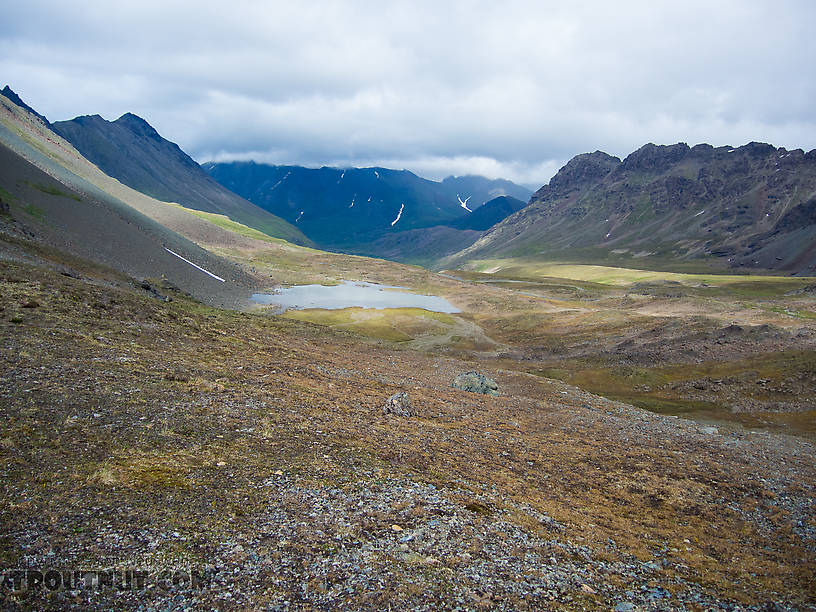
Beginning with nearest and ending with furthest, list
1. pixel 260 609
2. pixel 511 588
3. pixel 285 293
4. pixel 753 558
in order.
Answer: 1. pixel 260 609
2. pixel 511 588
3. pixel 753 558
4. pixel 285 293

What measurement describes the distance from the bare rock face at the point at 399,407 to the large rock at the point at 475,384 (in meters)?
→ 11.5

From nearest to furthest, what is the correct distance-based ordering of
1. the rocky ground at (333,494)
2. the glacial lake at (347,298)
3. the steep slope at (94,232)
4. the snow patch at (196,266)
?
1. the rocky ground at (333,494)
2. the steep slope at (94,232)
3. the snow patch at (196,266)
4. the glacial lake at (347,298)

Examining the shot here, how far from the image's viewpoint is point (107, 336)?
24.2m

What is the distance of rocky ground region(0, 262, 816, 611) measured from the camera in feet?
32.7

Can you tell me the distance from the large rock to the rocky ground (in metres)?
8.04

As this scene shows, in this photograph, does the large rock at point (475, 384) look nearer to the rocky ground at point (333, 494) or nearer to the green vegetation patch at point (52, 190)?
the rocky ground at point (333, 494)

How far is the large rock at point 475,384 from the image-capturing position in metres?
36.7

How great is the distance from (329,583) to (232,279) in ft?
327

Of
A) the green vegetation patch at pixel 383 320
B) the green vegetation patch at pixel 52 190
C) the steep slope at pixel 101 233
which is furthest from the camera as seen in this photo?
the green vegetation patch at pixel 383 320

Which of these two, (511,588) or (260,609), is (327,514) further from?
(511,588)

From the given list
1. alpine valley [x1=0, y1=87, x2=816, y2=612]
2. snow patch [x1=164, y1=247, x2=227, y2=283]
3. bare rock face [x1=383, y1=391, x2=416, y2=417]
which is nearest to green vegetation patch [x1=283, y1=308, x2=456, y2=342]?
snow patch [x1=164, y1=247, x2=227, y2=283]

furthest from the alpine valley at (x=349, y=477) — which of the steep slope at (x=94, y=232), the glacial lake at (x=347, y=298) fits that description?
the glacial lake at (x=347, y=298)

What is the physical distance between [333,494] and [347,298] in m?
99.8

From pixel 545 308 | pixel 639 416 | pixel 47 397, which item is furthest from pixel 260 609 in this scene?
pixel 545 308
